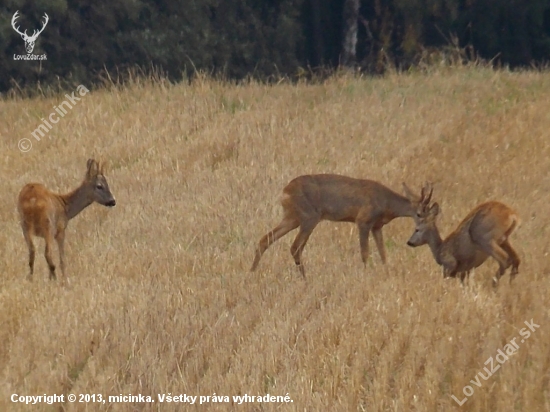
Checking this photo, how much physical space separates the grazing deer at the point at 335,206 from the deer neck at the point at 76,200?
220 centimetres

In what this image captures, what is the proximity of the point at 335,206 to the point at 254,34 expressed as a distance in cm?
1992

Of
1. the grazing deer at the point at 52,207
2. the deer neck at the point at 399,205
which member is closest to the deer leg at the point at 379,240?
the deer neck at the point at 399,205

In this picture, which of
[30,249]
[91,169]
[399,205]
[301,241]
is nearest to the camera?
[30,249]

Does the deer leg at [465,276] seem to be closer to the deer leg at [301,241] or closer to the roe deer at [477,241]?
the roe deer at [477,241]

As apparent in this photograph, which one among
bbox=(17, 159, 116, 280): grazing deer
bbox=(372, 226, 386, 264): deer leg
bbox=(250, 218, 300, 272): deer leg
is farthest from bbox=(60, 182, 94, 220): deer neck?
bbox=(372, 226, 386, 264): deer leg

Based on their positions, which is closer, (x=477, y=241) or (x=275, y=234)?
(x=477, y=241)

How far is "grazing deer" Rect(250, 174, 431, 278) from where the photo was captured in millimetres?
11172

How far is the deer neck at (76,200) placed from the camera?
11.9m

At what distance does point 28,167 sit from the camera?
53.8 ft

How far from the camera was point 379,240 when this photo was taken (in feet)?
37.1

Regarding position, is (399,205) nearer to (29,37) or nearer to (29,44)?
(29,37)

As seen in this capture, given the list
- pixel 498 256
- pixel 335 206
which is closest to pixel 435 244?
pixel 498 256

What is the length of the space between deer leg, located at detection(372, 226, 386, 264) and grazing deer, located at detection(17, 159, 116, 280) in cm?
300

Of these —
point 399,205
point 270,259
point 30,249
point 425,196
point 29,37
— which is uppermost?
point 425,196
